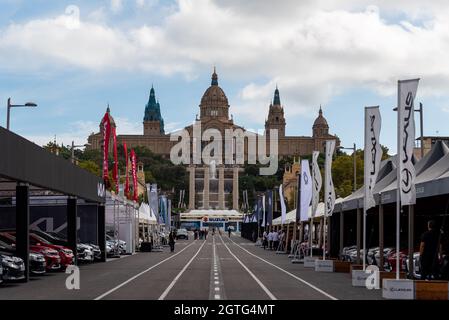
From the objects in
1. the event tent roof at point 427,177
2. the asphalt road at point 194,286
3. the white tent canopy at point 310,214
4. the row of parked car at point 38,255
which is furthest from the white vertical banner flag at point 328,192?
the row of parked car at point 38,255

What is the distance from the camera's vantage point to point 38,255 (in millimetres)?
30938

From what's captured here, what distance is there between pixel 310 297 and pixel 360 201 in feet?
38.9

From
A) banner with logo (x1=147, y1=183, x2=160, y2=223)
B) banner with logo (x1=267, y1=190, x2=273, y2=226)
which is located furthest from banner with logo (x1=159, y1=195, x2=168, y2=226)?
banner with logo (x1=267, y1=190, x2=273, y2=226)

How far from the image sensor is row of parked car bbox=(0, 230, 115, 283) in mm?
25906

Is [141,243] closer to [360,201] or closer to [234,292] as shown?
[360,201]

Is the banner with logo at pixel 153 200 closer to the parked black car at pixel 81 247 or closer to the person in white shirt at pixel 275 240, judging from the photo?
the person in white shirt at pixel 275 240

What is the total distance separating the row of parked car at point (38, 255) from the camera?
1020 inches

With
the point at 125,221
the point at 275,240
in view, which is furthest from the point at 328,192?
the point at 275,240

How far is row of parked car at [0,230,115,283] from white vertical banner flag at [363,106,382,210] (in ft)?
34.2

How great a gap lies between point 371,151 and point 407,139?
5.05 meters

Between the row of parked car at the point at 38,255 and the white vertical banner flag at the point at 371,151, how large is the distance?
411 inches

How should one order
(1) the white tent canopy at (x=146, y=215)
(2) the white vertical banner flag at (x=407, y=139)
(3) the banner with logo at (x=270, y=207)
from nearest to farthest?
(2) the white vertical banner flag at (x=407, y=139)
(1) the white tent canopy at (x=146, y=215)
(3) the banner with logo at (x=270, y=207)

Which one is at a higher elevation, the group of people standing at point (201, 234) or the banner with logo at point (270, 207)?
the banner with logo at point (270, 207)
